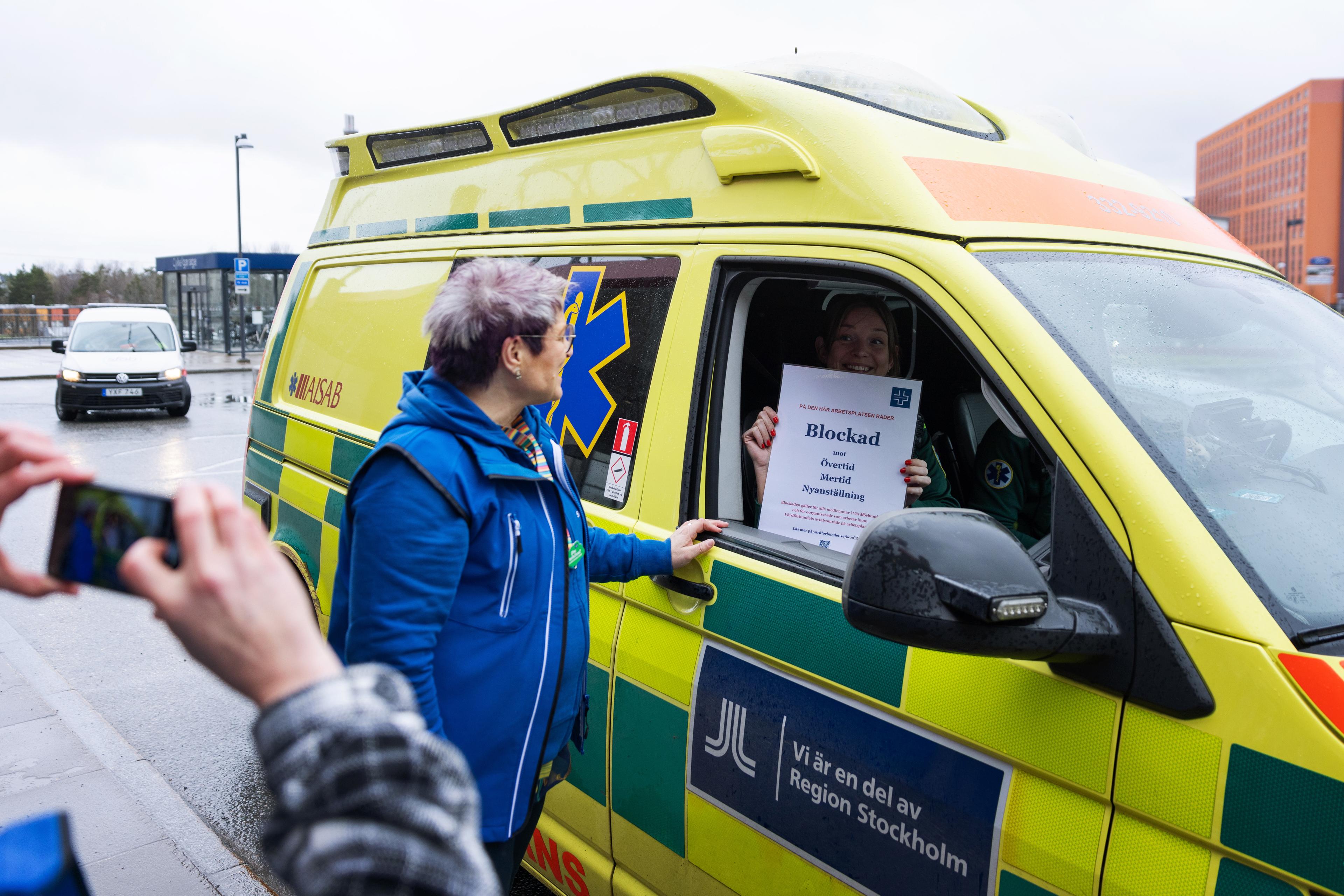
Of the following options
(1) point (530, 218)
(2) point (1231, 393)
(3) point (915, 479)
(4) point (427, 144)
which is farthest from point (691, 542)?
(4) point (427, 144)

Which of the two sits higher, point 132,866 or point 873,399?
point 873,399

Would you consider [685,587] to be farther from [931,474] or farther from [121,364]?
[121,364]

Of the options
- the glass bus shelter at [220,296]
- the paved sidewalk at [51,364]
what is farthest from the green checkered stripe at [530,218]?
the glass bus shelter at [220,296]

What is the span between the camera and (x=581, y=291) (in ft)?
8.75

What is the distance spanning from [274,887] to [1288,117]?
470 feet

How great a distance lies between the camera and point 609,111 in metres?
2.68

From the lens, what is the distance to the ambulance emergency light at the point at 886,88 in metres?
2.42

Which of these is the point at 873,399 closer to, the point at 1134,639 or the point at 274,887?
the point at 1134,639

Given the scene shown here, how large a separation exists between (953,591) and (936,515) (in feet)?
0.41

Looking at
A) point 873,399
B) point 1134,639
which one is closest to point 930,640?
point 1134,639

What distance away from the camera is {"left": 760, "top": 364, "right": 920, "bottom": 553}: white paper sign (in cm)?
231

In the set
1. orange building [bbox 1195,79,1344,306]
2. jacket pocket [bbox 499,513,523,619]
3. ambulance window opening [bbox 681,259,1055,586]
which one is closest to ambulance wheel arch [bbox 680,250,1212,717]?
ambulance window opening [bbox 681,259,1055,586]

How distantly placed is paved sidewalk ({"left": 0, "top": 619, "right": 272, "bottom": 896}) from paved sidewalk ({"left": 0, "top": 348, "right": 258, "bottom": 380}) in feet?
58.0

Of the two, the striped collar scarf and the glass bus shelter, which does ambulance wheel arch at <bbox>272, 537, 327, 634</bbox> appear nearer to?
the striped collar scarf
